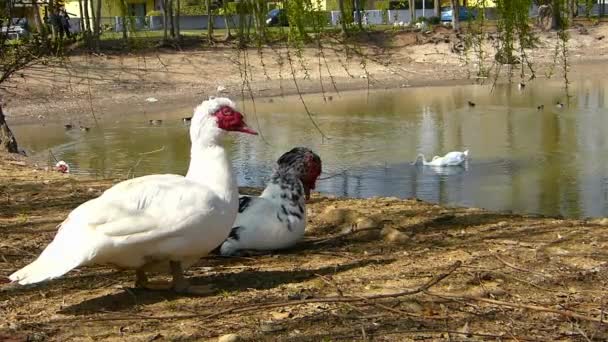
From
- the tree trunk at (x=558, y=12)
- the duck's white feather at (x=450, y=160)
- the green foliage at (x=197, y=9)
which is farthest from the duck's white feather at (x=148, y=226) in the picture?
the duck's white feather at (x=450, y=160)

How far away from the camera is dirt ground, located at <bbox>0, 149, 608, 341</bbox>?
13.0 ft

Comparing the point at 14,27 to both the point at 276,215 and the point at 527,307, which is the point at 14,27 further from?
the point at 527,307

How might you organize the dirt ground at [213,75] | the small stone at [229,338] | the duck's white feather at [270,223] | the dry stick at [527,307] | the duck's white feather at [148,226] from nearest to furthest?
the small stone at [229,338]
the dry stick at [527,307]
the duck's white feather at [148,226]
the duck's white feather at [270,223]
the dirt ground at [213,75]

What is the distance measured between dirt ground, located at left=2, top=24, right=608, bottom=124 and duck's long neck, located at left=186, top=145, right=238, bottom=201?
604 inches

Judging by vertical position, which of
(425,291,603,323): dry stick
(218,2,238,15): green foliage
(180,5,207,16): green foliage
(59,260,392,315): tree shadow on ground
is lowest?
(59,260,392,315): tree shadow on ground

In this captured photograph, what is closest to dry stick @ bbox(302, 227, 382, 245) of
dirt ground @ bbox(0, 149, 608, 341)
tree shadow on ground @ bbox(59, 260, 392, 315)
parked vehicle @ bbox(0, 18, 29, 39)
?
dirt ground @ bbox(0, 149, 608, 341)

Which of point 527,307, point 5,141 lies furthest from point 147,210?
point 5,141

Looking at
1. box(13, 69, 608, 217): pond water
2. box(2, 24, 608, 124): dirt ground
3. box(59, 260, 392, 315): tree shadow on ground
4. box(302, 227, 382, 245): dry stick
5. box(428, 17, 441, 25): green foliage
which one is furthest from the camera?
box(428, 17, 441, 25): green foliage

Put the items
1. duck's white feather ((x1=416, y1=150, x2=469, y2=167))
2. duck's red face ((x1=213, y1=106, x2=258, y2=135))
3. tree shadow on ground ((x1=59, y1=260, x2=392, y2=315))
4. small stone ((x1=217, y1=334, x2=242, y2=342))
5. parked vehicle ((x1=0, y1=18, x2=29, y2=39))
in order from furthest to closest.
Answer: duck's white feather ((x1=416, y1=150, x2=469, y2=167)), parked vehicle ((x1=0, y1=18, x2=29, y2=39)), duck's red face ((x1=213, y1=106, x2=258, y2=135)), tree shadow on ground ((x1=59, y1=260, x2=392, y2=315)), small stone ((x1=217, y1=334, x2=242, y2=342))

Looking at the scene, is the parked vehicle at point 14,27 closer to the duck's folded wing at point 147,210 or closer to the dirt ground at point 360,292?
the dirt ground at point 360,292

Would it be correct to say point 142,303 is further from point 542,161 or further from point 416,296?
point 542,161

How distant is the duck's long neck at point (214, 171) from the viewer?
463cm

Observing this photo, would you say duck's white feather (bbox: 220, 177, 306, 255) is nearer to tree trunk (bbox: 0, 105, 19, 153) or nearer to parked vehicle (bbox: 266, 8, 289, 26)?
parked vehicle (bbox: 266, 8, 289, 26)

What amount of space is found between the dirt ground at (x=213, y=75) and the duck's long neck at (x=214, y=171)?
604 inches
